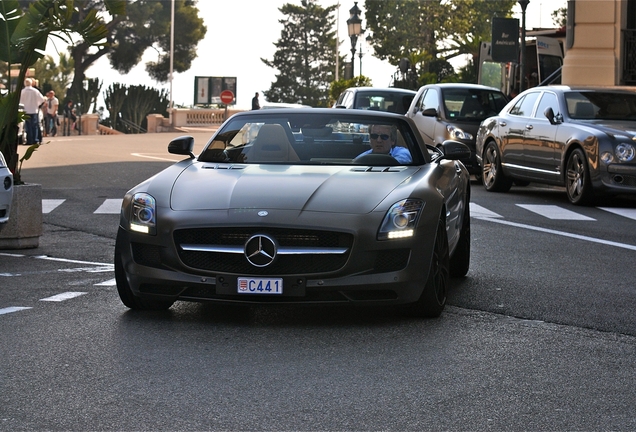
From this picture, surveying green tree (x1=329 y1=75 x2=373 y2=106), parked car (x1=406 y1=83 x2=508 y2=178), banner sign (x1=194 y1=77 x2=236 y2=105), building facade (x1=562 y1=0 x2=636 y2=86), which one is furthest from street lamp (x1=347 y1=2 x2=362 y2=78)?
banner sign (x1=194 y1=77 x2=236 y2=105)

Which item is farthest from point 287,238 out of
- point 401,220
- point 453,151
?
point 453,151

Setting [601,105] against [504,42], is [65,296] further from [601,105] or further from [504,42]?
[504,42]

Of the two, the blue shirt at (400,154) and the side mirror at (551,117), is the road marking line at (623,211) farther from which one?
the blue shirt at (400,154)

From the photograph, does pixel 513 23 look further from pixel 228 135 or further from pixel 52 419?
pixel 52 419

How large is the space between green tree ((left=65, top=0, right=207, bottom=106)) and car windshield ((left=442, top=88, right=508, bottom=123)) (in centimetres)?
5042

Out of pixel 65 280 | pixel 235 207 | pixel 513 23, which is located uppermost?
pixel 513 23

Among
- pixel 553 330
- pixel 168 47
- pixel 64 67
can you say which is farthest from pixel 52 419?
pixel 64 67

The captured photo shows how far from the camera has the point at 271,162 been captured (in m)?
8.84

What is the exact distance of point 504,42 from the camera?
3231 cm

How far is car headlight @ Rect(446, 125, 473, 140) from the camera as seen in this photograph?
22.2m

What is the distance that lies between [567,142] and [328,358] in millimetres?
11573

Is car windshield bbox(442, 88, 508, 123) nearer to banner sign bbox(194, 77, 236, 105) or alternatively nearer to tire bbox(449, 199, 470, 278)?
tire bbox(449, 199, 470, 278)

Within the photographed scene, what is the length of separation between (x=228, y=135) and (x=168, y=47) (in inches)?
2904

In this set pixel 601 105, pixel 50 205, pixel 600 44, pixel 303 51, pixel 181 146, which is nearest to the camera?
pixel 181 146
